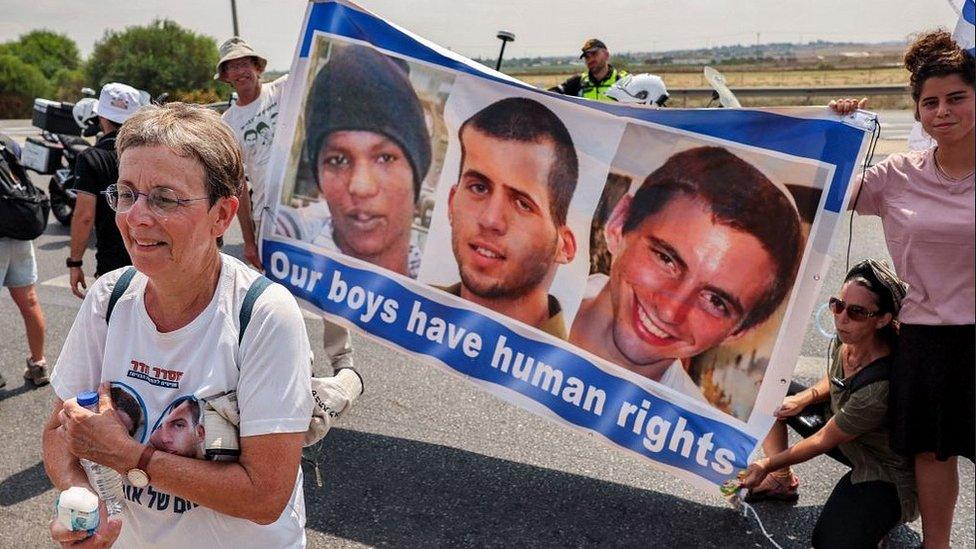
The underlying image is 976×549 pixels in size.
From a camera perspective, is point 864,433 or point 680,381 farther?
point 680,381

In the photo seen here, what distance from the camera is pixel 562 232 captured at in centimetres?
359

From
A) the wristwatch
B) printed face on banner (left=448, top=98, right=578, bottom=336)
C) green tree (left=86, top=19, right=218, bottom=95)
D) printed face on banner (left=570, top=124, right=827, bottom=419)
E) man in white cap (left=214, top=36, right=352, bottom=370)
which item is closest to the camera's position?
the wristwatch

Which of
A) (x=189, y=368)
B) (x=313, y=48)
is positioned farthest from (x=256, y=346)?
(x=313, y=48)

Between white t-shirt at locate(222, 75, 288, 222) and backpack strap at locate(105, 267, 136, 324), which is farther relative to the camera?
white t-shirt at locate(222, 75, 288, 222)

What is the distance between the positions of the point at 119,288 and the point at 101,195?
2817 mm

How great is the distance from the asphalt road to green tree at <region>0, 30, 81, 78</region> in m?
52.8

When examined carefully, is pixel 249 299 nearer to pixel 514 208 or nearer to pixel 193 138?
pixel 193 138

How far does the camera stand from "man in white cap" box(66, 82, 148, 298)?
423 centimetres

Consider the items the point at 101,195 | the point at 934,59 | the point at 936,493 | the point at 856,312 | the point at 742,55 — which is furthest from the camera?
the point at 742,55

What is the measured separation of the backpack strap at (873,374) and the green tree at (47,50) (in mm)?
55019

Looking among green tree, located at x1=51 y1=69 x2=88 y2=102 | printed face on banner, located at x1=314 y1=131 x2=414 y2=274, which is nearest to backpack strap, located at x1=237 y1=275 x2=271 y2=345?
printed face on banner, located at x1=314 y1=131 x2=414 y2=274

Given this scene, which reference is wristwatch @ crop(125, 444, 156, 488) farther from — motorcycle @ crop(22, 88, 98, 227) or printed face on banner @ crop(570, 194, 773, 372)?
motorcycle @ crop(22, 88, 98, 227)

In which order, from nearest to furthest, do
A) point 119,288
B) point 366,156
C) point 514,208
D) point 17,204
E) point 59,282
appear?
point 119,288, point 514,208, point 366,156, point 17,204, point 59,282

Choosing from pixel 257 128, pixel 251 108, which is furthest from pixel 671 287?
pixel 251 108
